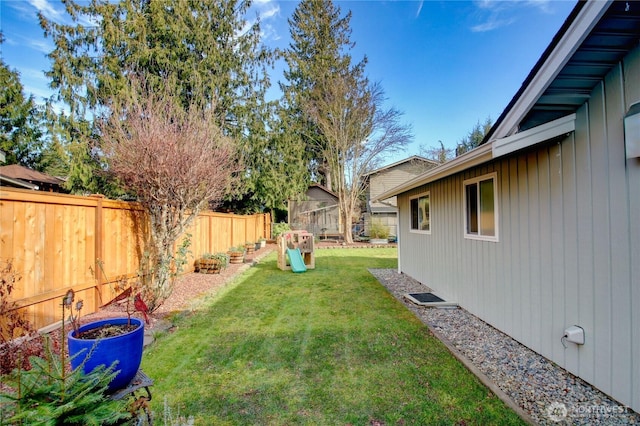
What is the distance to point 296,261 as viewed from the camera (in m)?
9.50

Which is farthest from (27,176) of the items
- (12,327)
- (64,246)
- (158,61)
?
(12,327)

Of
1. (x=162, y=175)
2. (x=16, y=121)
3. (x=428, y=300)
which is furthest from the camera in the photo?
(x=16, y=121)

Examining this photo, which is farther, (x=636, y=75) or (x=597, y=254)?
(x=597, y=254)

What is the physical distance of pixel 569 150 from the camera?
10.3ft

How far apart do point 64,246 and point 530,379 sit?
585 centimetres

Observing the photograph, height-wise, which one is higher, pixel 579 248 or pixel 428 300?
pixel 579 248

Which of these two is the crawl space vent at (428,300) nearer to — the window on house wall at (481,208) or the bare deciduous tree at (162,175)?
the window on house wall at (481,208)

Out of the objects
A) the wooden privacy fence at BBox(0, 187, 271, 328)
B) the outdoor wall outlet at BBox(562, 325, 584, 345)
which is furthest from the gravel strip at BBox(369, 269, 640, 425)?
the wooden privacy fence at BBox(0, 187, 271, 328)

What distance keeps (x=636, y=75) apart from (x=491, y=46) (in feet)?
26.9

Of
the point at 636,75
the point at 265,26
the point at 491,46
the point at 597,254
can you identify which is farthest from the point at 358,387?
the point at 265,26

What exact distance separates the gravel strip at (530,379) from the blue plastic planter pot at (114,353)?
10.1 ft

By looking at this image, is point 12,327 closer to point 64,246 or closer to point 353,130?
point 64,246

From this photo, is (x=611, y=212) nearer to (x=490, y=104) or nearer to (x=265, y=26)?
(x=265, y=26)

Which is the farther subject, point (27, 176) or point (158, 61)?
point (158, 61)
